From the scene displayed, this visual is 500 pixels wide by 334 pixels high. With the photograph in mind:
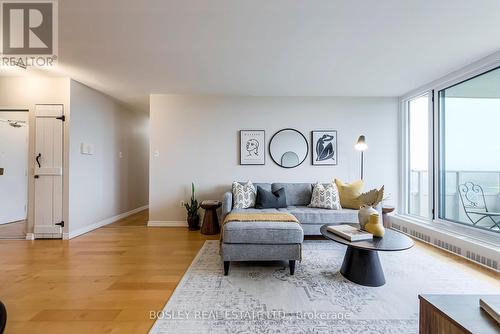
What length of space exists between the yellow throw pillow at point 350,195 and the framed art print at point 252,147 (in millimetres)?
1507

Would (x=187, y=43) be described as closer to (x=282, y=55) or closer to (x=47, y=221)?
(x=282, y=55)

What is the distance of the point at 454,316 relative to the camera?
1.00 metres

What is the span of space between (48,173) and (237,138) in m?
3.07

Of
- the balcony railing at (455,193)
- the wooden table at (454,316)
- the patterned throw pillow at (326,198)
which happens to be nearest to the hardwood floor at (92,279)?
the wooden table at (454,316)

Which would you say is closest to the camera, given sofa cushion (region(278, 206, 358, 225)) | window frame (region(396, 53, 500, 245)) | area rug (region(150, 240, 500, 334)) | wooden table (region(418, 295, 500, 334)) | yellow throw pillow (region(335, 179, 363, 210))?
wooden table (region(418, 295, 500, 334))

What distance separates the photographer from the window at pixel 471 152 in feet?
9.75

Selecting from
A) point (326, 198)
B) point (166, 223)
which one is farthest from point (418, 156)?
point (166, 223)

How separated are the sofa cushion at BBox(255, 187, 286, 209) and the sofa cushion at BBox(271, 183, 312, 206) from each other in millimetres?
235

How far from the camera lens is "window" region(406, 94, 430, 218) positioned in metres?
3.99

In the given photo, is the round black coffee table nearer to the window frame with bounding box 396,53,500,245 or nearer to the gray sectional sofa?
the gray sectional sofa

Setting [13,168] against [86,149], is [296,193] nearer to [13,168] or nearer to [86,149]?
[86,149]

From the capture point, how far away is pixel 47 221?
141 inches

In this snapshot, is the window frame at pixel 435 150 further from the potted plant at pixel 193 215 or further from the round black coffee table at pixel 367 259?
the potted plant at pixel 193 215

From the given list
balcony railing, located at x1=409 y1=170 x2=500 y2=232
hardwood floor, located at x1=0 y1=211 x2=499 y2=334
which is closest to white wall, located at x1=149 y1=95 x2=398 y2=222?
balcony railing, located at x1=409 y1=170 x2=500 y2=232
